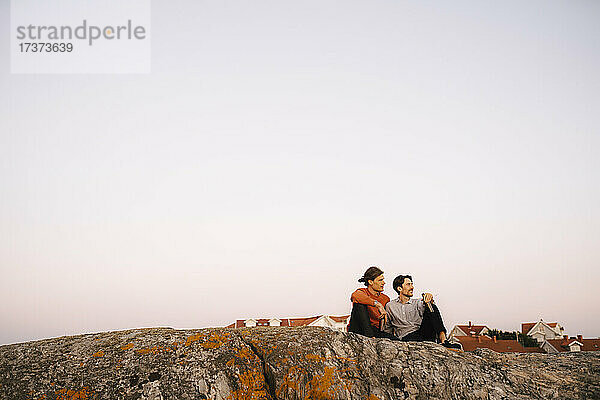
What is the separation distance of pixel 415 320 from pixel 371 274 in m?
1.25

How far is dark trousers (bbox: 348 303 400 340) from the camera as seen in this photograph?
8359 millimetres

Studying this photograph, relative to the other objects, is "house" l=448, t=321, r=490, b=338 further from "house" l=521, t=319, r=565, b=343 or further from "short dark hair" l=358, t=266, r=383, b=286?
"short dark hair" l=358, t=266, r=383, b=286

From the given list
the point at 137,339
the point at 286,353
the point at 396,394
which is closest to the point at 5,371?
the point at 137,339

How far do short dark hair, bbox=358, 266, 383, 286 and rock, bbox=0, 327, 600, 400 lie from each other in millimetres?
2431

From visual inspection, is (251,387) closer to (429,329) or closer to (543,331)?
(429,329)

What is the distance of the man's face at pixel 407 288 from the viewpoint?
9570 mm

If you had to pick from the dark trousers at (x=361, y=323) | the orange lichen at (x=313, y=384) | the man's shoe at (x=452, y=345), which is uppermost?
the dark trousers at (x=361, y=323)

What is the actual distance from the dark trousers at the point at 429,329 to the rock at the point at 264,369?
97 cm

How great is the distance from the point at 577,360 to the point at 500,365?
1372 millimetres

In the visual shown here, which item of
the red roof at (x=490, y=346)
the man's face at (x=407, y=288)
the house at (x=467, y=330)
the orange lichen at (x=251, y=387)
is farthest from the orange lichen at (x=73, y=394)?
the house at (x=467, y=330)

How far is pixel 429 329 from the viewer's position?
26.7 feet

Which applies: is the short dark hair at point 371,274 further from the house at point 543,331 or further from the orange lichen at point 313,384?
the house at point 543,331

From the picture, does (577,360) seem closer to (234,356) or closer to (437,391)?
(437,391)

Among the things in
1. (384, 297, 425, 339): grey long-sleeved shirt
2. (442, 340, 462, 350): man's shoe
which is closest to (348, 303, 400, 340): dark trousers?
(384, 297, 425, 339): grey long-sleeved shirt
